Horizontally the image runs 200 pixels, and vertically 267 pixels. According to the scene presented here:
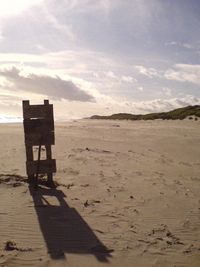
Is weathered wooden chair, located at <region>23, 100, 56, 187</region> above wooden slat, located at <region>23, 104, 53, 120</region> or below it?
below

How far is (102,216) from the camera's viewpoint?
7.46 m

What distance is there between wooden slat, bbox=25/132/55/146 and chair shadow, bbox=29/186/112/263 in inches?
58.9

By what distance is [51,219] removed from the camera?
7.23m

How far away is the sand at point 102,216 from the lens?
578cm

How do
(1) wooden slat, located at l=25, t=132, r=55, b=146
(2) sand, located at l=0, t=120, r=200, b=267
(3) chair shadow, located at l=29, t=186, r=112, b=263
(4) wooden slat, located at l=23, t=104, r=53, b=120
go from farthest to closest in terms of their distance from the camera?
(1) wooden slat, located at l=25, t=132, r=55, b=146
(4) wooden slat, located at l=23, t=104, r=53, b=120
(3) chair shadow, located at l=29, t=186, r=112, b=263
(2) sand, located at l=0, t=120, r=200, b=267

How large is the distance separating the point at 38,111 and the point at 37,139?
26.1 inches

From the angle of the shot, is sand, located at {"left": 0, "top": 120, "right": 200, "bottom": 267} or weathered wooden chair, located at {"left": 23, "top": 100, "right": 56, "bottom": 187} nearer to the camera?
sand, located at {"left": 0, "top": 120, "right": 200, "bottom": 267}

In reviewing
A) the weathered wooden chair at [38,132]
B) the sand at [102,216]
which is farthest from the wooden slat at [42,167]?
the sand at [102,216]

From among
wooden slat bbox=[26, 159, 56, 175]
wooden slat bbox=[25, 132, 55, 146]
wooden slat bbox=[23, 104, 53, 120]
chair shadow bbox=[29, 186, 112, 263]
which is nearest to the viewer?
chair shadow bbox=[29, 186, 112, 263]

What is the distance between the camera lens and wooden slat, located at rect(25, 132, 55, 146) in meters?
9.50

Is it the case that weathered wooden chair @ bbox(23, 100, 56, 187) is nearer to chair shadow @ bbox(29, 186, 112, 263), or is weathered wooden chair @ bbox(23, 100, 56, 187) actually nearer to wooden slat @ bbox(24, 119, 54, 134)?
wooden slat @ bbox(24, 119, 54, 134)

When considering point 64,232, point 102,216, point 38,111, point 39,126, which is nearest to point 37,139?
point 39,126

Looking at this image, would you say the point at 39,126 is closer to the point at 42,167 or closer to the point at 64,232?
the point at 42,167

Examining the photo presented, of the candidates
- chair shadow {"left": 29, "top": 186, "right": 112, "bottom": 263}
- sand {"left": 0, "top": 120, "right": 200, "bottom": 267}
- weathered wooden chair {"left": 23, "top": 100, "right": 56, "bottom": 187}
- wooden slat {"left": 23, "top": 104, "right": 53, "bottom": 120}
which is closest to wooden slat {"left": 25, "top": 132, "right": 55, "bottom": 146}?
weathered wooden chair {"left": 23, "top": 100, "right": 56, "bottom": 187}
